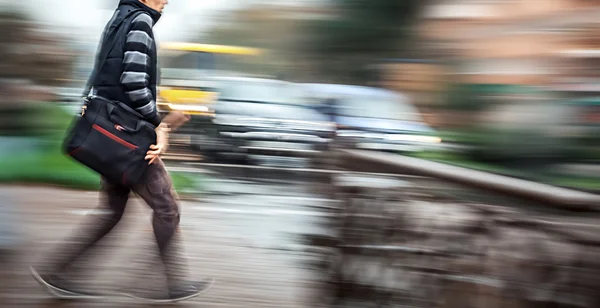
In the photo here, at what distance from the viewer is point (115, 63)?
429 centimetres

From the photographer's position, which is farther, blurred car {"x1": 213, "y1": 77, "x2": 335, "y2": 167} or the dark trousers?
blurred car {"x1": 213, "y1": 77, "x2": 335, "y2": 167}

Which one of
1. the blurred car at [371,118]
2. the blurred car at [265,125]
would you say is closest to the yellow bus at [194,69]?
the blurred car at [265,125]

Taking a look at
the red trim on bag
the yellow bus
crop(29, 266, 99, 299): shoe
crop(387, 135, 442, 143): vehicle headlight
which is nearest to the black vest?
the red trim on bag

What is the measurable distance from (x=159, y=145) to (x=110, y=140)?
28cm

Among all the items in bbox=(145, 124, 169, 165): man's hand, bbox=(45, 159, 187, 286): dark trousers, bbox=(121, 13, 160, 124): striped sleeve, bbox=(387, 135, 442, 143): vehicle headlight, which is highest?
bbox=(121, 13, 160, 124): striped sleeve

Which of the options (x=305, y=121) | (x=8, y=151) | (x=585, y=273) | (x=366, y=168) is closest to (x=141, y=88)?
(x=366, y=168)

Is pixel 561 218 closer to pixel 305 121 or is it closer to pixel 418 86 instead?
pixel 418 86

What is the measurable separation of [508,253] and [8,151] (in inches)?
139

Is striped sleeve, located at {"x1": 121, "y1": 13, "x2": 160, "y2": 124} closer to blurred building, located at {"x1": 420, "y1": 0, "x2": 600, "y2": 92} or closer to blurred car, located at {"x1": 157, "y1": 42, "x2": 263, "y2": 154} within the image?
blurred building, located at {"x1": 420, "y1": 0, "x2": 600, "y2": 92}

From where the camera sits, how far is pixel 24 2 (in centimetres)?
561

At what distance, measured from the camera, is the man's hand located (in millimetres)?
4328

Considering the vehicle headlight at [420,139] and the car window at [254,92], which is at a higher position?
the vehicle headlight at [420,139]

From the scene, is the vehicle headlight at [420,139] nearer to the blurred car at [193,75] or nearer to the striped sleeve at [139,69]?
the striped sleeve at [139,69]

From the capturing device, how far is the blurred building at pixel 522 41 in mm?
2852
